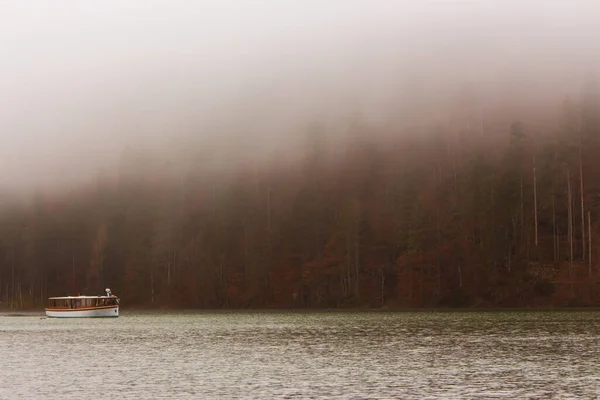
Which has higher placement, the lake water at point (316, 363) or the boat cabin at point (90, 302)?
the boat cabin at point (90, 302)

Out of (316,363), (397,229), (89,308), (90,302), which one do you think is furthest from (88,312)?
(316,363)

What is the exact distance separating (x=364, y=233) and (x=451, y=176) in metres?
27.5

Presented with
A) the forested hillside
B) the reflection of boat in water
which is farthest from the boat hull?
the forested hillside

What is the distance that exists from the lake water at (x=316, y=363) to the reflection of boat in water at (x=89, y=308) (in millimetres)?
53639

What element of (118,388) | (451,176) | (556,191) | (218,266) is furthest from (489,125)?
(118,388)

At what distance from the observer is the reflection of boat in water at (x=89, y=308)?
151m

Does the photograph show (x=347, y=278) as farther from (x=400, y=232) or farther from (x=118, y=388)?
(x=118, y=388)

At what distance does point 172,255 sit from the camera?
193875mm

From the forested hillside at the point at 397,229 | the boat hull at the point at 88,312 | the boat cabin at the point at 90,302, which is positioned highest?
the forested hillside at the point at 397,229

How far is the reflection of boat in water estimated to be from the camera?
151m

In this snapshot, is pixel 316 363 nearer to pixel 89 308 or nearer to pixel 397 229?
pixel 89 308

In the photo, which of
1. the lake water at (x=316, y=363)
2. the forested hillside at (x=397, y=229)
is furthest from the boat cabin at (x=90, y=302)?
the lake water at (x=316, y=363)

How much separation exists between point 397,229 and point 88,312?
63.5 meters

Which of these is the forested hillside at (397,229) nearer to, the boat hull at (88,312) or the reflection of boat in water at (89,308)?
the reflection of boat in water at (89,308)
